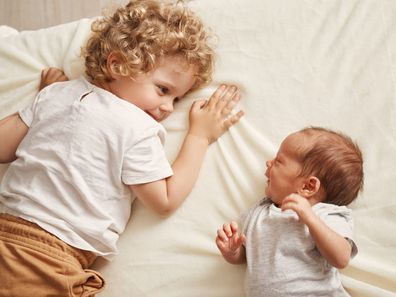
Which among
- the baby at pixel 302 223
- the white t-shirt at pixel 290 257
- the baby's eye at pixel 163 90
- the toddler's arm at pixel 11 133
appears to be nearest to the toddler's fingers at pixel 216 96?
the baby's eye at pixel 163 90

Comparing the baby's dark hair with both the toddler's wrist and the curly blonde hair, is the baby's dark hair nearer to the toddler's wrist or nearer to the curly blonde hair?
the toddler's wrist

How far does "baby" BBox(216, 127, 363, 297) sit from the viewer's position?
2.71 ft

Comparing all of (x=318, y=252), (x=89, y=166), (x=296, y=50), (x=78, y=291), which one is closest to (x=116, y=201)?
(x=89, y=166)

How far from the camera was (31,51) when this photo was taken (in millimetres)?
1259

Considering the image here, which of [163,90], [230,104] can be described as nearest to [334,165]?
[230,104]

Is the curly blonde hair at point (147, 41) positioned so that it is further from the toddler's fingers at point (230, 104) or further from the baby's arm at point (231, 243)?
the baby's arm at point (231, 243)

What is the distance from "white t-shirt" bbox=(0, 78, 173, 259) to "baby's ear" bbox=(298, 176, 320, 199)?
30 centimetres

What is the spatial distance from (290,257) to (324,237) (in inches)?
3.1

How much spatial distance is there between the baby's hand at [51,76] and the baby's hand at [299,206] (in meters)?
0.69

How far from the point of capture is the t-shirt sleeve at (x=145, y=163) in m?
0.98

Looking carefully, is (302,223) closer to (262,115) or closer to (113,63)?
(262,115)

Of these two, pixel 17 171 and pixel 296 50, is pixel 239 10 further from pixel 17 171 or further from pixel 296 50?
pixel 17 171

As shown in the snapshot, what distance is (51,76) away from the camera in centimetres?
118

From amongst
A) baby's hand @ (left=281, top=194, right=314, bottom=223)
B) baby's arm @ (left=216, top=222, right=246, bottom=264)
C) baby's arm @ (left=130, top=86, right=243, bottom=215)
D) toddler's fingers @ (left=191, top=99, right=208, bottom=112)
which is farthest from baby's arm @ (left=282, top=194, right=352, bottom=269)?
toddler's fingers @ (left=191, top=99, right=208, bottom=112)
